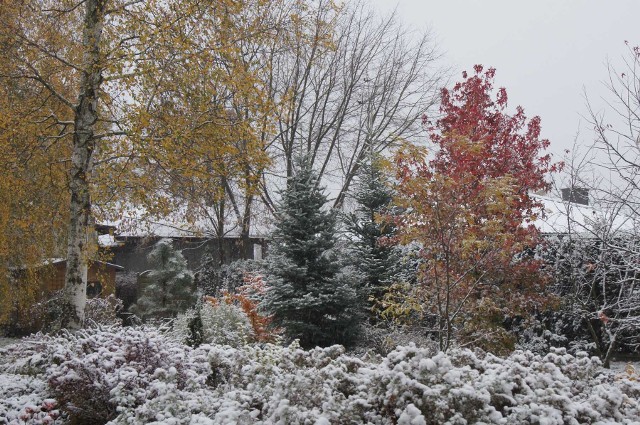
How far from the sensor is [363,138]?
66.4 feet

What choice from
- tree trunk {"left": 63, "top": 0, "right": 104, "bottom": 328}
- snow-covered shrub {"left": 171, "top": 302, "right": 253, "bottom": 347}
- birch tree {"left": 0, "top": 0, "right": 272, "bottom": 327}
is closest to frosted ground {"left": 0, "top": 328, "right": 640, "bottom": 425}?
tree trunk {"left": 63, "top": 0, "right": 104, "bottom": 328}

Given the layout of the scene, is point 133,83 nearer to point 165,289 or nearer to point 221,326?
point 221,326

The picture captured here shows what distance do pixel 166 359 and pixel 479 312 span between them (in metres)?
4.79

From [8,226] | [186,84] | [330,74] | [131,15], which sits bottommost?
[8,226]

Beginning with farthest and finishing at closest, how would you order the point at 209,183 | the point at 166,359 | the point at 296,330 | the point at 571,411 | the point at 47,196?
the point at 47,196
the point at 296,330
the point at 209,183
the point at 166,359
the point at 571,411

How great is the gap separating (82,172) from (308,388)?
565 cm

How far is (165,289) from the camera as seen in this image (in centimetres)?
1468

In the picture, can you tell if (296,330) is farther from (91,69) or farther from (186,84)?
(91,69)

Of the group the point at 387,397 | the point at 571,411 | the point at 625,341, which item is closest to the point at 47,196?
the point at 387,397

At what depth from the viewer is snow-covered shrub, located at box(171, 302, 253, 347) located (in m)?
8.06

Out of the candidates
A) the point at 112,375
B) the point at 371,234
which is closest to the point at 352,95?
the point at 371,234

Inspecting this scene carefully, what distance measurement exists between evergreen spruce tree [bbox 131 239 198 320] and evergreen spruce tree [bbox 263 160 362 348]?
5040 mm

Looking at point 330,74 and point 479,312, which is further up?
point 330,74

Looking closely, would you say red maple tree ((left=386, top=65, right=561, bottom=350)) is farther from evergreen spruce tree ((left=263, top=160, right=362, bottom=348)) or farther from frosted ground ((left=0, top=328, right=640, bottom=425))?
frosted ground ((left=0, top=328, right=640, bottom=425))
